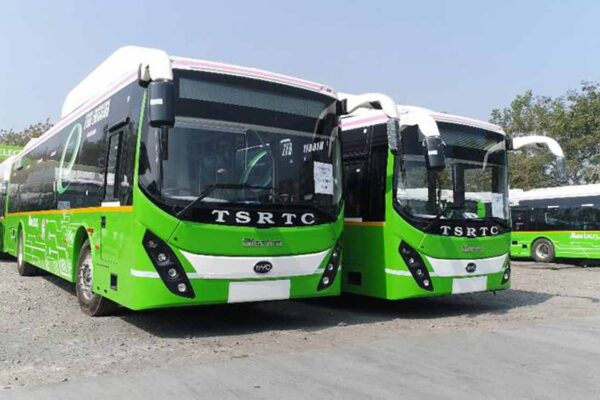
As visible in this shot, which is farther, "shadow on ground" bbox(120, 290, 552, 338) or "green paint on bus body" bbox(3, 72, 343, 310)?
"shadow on ground" bbox(120, 290, 552, 338)

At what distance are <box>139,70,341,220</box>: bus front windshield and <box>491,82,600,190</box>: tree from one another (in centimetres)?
2843

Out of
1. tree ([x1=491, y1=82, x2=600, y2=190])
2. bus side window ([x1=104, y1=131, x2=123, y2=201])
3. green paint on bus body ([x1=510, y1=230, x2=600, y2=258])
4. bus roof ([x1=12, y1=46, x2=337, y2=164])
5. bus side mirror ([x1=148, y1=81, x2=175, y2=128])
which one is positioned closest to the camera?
bus side mirror ([x1=148, y1=81, x2=175, y2=128])

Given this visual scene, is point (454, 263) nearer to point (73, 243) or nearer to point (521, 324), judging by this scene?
point (521, 324)

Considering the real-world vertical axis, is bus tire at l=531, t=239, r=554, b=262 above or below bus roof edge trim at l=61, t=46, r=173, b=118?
below

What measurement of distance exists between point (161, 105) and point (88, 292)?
3630 millimetres

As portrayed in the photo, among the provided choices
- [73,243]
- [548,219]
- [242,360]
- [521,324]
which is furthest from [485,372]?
[548,219]

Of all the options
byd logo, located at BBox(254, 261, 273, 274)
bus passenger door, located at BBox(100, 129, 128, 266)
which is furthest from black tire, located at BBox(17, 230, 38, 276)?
byd logo, located at BBox(254, 261, 273, 274)

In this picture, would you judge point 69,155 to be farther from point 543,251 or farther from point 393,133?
point 543,251

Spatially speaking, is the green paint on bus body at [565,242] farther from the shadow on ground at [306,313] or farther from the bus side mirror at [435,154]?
the bus side mirror at [435,154]

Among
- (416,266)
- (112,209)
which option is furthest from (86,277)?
(416,266)

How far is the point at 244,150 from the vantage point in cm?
692

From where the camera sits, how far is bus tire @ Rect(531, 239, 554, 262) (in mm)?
22094

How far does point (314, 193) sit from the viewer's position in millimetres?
7430

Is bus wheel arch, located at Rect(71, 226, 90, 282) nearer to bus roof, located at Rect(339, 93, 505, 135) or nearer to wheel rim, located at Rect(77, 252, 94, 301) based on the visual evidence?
wheel rim, located at Rect(77, 252, 94, 301)
